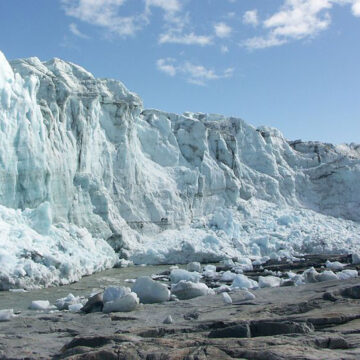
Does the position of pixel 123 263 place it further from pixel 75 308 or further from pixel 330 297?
pixel 330 297

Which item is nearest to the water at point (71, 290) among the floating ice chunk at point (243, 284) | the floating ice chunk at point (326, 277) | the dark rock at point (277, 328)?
the floating ice chunk at point (243, 284)

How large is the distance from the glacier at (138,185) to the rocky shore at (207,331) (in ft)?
23.0

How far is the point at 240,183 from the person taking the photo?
33.2m

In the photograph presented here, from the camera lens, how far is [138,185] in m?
26.9

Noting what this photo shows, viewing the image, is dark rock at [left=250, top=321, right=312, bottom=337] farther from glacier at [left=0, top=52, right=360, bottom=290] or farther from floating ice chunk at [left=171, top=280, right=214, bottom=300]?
glacier at [left=0, top=52, right=360, bottom=290]

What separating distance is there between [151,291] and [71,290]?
16.4 ft

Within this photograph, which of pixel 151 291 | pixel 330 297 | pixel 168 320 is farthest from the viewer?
pixel 151 291

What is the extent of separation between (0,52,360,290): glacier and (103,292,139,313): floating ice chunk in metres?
6.38

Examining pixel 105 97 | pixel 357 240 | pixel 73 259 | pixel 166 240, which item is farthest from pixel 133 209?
pixel 357 240

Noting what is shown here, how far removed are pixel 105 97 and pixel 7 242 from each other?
12.6 metres

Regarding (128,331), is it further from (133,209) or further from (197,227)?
(197,227)

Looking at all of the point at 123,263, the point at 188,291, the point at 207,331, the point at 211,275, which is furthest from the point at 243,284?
the point at 123,263

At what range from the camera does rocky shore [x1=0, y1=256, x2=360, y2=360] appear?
4.62 metres

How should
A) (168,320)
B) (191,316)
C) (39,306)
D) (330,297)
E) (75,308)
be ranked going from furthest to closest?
1. (39,306)
2. (75,308)
3. (330,297)
4. (191,316)
5. (168,320)
